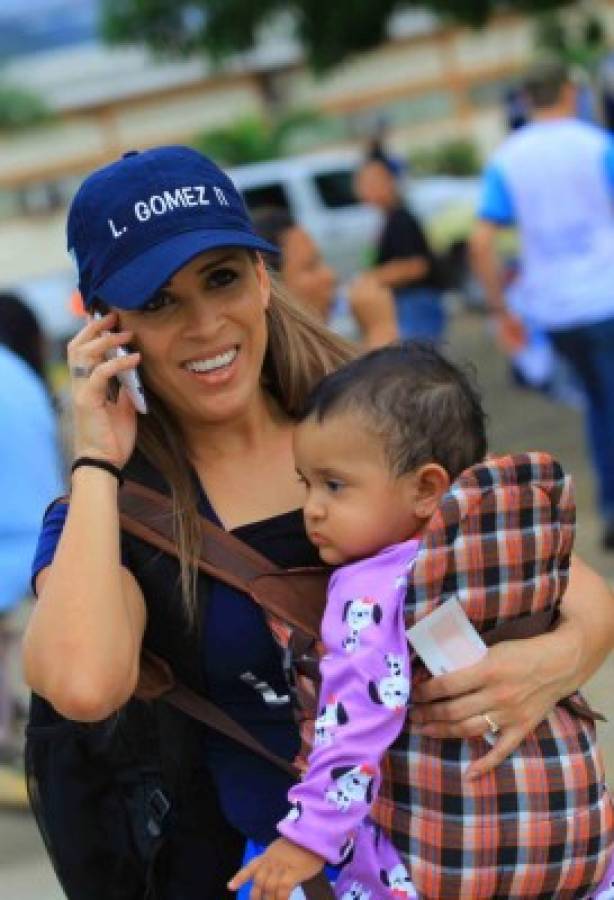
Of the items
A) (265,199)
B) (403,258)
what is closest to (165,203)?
(265,199)

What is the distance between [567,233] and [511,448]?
10.1ft

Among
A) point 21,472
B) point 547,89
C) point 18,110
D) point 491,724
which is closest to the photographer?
point 491,724

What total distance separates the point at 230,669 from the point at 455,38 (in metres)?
34.8

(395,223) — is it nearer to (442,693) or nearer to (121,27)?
(121,27)

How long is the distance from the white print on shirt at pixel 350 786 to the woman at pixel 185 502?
19cm

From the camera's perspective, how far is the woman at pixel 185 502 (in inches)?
85.5

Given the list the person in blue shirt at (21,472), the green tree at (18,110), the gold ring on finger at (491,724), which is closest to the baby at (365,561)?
the gold ring on finger at (491,724)

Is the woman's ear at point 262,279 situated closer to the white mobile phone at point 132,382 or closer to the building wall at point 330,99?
the white mobile phone at point 132,382

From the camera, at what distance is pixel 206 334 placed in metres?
2.33

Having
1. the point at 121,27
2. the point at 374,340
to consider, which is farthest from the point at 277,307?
the point at 121,27

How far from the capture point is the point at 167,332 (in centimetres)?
234

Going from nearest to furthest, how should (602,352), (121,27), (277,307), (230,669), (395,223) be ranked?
(230,669)
(277,307)
(602,352)
(395,223)
(121,27)

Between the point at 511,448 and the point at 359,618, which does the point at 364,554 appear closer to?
the point at 359,618

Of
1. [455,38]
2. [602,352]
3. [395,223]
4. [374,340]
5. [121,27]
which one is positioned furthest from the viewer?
[455,38]
